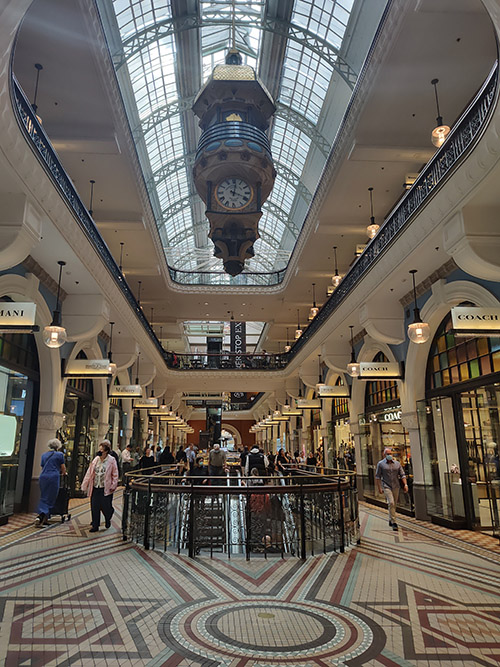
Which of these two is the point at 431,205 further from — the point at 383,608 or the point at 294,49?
the point at 294,49

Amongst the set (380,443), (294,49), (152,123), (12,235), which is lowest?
(380,443)

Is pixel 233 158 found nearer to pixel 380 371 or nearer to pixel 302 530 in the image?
pixel 380 371

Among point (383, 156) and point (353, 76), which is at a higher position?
point (353, 76)

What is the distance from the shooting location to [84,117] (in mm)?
10000

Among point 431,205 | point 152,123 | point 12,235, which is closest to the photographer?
point 12,235

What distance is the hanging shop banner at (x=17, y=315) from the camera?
21.9 ft

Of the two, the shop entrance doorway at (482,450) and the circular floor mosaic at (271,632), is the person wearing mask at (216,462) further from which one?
the circular floor mosaic at (271,632)

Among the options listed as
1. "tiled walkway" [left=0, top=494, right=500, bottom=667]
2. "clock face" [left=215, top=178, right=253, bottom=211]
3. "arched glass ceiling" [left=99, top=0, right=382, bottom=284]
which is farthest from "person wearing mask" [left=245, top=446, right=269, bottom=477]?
"arched glass ceiling" [left=99, top=0, right=382, bottom=284]

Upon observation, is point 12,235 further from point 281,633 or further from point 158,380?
point 158,380

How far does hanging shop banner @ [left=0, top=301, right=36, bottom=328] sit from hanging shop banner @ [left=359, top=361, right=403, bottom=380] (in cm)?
731

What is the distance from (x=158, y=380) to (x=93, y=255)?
615 inches

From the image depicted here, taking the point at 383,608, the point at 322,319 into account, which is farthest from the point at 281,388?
the point at 383,608

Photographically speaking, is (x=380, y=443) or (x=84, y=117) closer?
(x=84, y=117)

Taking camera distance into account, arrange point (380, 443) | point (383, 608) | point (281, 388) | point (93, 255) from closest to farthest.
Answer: point (383, 608) < point (93, 255) < point (380, 443) < point (281, 388)
